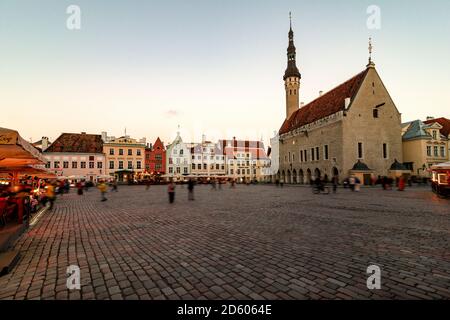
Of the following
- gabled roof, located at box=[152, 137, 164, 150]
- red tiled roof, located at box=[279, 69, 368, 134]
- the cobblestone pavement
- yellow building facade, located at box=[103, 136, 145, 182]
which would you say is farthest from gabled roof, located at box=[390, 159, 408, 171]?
yellow building facade, located at box=[103, 136, 145, 182]

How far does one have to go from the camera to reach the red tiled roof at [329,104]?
40.1 metres

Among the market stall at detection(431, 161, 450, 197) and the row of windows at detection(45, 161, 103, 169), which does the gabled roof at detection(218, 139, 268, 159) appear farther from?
the market stall at detection(431, 161, 450, 197)

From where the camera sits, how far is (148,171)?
57656 millimetres

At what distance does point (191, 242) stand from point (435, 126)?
186ft

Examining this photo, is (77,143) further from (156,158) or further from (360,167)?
(360,167)

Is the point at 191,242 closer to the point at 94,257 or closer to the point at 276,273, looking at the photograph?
the point at 94,257

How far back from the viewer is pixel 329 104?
4394cm

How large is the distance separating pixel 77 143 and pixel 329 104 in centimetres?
5466

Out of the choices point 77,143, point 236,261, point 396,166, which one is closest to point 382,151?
point 396,166

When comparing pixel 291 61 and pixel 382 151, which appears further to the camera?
pixel 291 61

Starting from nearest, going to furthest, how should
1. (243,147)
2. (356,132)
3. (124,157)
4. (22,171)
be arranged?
(22,171), (356,132), (124,157), (243,147)

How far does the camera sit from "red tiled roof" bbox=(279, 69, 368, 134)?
40094 mm
